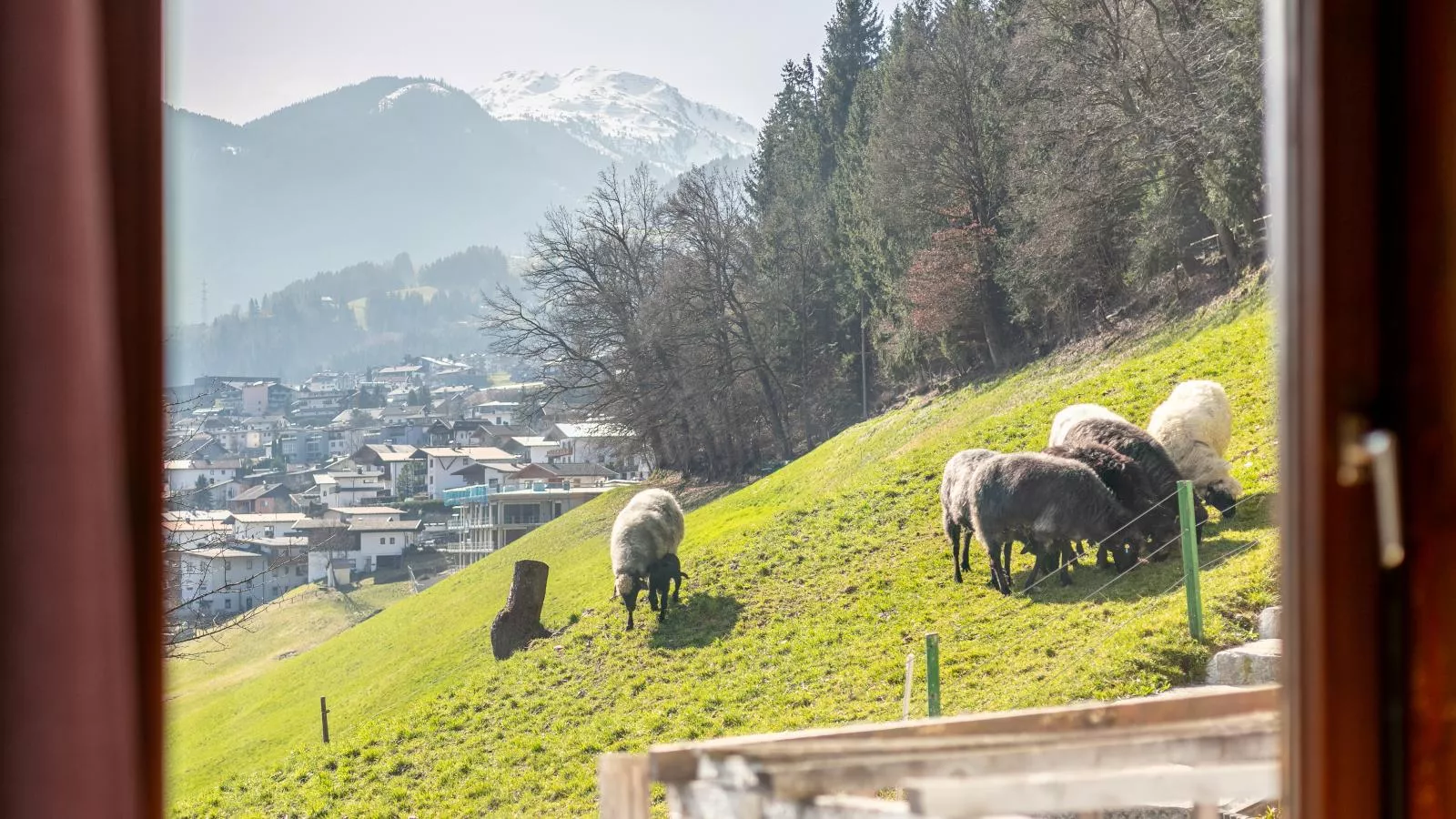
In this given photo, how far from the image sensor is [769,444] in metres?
6.06

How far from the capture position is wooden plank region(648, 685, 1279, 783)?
0.91 meters

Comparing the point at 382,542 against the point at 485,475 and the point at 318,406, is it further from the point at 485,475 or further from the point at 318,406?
the point at 318,406

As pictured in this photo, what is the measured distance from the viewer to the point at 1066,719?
3.01 feet

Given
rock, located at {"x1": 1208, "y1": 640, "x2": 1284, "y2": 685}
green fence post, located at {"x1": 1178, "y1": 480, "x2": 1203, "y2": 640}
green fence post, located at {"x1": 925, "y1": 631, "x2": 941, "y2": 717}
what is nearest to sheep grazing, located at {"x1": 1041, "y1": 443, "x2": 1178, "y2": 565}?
green fence post, located at {"x1": 1178, "y1": 480, "x2": 1203, "y2": 640}

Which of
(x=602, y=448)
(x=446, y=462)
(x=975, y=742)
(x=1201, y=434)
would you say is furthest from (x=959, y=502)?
(x=975, y=742)

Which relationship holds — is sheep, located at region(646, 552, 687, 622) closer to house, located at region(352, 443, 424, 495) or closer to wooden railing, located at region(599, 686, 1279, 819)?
house, located at region(352, 443, 424, 495)

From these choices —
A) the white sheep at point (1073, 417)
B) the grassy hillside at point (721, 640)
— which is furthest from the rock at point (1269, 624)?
the white sheep at point (1073, 417)

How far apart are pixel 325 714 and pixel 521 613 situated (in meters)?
1.10
